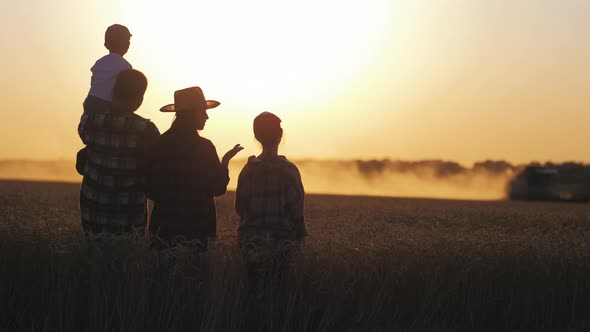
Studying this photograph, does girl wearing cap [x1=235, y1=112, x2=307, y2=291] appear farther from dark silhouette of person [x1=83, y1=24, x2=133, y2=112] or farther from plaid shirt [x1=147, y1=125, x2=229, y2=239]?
dark silhouette of person [x1=83, y1=24, x2=133, y2=112]

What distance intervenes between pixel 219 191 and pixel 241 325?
143cm

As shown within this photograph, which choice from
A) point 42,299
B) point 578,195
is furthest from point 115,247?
point 578,195

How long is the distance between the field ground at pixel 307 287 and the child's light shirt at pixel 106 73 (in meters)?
1.25

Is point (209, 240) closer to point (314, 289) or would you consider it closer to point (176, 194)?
point (176, 194)

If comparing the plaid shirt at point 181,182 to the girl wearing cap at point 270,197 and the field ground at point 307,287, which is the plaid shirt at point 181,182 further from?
the field ground at point 307,287

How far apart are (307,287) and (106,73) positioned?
264 centimetres

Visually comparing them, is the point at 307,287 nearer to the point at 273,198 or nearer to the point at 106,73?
the point at 273,198

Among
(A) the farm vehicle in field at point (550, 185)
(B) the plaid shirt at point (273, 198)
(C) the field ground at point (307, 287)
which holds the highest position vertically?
(A) the farm vehicle in field at point (550, 185)

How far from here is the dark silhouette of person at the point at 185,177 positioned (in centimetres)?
629

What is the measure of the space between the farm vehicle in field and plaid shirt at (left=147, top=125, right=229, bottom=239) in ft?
144

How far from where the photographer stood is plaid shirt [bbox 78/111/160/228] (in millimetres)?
6312

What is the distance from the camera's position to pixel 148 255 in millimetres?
5125

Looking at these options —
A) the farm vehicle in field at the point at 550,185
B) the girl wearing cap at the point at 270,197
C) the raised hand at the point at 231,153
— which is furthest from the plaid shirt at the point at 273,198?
the farm vehicle in field at the point at 550,185

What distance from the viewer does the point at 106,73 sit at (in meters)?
6.57
